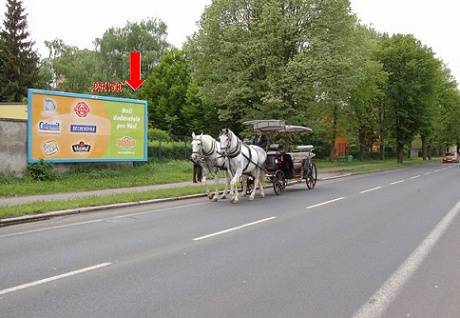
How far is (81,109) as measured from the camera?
2088cm

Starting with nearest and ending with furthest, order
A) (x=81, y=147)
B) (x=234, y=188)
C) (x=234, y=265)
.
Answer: (x=234, y=265)
(x=234, y=188)
(x=81, y=147)

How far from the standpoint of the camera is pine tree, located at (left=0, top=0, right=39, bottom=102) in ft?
169

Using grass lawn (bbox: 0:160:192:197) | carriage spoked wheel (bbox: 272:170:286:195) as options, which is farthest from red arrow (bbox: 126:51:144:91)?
carriage spoked wheel (bbox: 272:170:286:195)

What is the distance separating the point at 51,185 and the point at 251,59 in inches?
846

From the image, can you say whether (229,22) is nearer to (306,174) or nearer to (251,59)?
(251,59)

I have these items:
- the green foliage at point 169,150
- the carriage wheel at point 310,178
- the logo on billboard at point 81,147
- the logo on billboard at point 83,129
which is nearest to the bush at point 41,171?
the logo on billboard at point 81,147

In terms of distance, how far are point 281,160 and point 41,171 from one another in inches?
351

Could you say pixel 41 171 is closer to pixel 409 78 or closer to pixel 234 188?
pixel 234 188

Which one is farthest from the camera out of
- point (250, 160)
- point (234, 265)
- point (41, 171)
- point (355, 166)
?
point (355, 166)

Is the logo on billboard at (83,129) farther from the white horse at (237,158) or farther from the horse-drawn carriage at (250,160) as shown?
the white horse at (237,158)

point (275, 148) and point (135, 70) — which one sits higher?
point (135, 70)

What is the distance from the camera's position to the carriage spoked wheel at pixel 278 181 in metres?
18.2

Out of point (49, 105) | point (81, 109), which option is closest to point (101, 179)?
point (81, 109)

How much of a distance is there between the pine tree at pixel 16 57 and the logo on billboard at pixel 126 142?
33.0m
